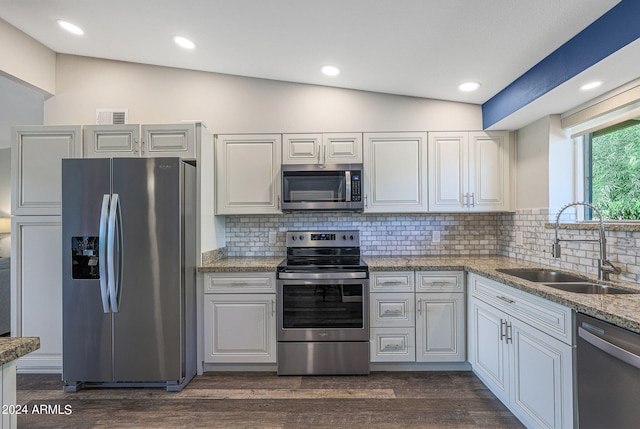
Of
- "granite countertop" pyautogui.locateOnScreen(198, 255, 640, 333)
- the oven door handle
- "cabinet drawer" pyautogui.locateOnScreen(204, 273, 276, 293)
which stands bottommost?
"cabinet drawer" pyautogui.locateOnScreen(204, 273, 276, 293)

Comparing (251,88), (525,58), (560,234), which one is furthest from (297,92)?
(560,234)

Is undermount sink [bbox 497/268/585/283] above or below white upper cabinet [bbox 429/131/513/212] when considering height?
below

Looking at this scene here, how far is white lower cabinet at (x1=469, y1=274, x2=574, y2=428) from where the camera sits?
1.55 metres

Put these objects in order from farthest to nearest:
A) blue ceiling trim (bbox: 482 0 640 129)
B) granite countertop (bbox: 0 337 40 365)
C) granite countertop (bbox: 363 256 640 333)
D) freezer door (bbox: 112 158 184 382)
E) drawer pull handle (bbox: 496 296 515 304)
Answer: freezer door (bbox: 112 158 184 382) < drawer pull handle (bbox: 496 296 515 304) < blue ceiling trim (bbox: 482 0 640 129) < granite countertop (bbox: 363 256 640 333) < granite countertop (bbox: 0 337 40 365)

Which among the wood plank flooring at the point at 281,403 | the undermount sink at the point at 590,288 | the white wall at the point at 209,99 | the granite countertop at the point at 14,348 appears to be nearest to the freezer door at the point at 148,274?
the wood plank flooring at the point at 281,403

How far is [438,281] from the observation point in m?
2.62

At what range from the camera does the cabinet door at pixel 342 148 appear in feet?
9.68

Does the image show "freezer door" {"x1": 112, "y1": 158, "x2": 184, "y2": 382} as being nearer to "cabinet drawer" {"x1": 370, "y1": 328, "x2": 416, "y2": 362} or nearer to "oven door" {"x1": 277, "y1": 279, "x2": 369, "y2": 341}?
"oven door" {"x1": 277, "y1": 279, "x2": 369, "y2": 341}

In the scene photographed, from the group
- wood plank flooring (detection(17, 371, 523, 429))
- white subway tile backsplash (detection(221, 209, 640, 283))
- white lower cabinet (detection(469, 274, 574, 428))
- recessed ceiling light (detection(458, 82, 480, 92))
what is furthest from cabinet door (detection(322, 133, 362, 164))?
wood plank flooring (detection(17, 371, 523, 429))

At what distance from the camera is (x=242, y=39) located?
2.33 m

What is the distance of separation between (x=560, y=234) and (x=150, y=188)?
310 cm

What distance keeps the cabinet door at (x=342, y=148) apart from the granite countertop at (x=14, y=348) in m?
2.37

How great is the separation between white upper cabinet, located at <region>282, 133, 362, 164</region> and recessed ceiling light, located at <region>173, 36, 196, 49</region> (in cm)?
108

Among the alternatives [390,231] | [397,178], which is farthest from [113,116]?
[390,231]
